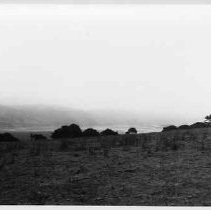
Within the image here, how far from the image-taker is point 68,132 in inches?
228

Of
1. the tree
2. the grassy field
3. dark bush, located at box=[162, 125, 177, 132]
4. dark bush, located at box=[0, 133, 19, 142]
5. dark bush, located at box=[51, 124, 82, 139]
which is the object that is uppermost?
dark bush, located at box=[162, 125, 177, 132]

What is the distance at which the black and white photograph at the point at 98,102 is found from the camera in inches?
219

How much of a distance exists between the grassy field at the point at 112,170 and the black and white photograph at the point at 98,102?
14 mm

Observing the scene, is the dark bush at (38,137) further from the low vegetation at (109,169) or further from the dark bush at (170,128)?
the dark bush at (170,128)

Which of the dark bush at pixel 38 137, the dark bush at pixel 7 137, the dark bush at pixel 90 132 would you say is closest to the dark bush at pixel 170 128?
the dark bush at pixel 90 132

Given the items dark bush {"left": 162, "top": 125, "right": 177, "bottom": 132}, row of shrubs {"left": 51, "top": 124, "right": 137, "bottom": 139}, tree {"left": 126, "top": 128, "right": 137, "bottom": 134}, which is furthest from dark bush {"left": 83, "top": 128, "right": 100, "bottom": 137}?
dark bush {"left": 162, "top": 125, "right": 177, "bottom": 132}

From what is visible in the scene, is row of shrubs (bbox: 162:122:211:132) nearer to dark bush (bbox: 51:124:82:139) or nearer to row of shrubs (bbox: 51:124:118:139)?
row of shrubs (bbox: 51:124:118:139)

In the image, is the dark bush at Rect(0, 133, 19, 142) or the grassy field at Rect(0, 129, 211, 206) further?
the dark bush at Rect(0, 133, 19, 142)

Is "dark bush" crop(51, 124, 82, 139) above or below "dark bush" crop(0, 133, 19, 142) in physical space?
above

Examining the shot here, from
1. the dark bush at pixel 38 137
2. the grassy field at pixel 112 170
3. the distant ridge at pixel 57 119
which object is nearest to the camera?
the grassy field at pixel 112 170

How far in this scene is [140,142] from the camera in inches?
228

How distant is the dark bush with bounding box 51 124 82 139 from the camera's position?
18.8 feet

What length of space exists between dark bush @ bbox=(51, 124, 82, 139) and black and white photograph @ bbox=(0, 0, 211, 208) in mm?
14

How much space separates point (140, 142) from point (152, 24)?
163cm
